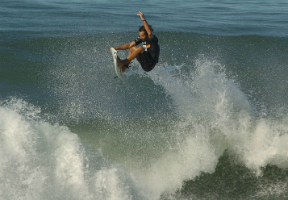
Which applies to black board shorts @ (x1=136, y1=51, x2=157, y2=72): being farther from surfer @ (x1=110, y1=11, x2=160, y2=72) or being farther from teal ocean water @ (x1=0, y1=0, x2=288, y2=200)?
teal ocean water @ (x1=0, y1=0, x2=288, y2=200)

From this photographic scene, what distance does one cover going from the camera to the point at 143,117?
7.60m

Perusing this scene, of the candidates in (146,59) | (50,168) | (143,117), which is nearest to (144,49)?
(146,59)

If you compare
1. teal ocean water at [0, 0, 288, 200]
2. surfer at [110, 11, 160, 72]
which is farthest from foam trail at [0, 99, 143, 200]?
surfer at [110, 11, 160, 72]

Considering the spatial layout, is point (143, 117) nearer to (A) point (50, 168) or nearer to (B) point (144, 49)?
(B) point (144, 49)

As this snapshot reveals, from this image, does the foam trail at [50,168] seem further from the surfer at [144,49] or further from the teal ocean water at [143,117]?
the surfer at [144,49]

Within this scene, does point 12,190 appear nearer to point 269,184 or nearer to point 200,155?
point 200,155

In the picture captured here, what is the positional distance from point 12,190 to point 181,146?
345 centimetres

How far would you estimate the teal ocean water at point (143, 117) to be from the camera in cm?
579

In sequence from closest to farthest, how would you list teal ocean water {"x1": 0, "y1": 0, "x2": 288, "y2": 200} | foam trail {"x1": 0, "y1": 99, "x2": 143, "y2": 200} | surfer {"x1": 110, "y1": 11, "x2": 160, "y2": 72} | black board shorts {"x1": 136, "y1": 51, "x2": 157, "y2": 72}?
foam trail {"x1": 0, "y1": 99, "x2": 143, "y2": 200}
teal ocean water {"x1": 0, "y1": 0, "x2": 288, "y2": 200}
surfer {"x1": 110, "y1": 11, "x2": 160, "y2": 72}
black board shorts {"x1": 136, "y1": 51, "x2": 157, "y2": 72}

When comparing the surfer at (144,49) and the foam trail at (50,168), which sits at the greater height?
the surfer at (144,49)

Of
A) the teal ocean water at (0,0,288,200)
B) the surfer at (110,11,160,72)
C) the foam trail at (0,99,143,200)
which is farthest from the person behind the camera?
the surfer at (110,11,160,72)

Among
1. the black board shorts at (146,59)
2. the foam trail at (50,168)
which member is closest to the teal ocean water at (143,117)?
the foam trail at (50,168)

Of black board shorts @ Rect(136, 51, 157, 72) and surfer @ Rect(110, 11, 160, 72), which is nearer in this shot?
surfer @ Rect(110, 11, 160, 72)

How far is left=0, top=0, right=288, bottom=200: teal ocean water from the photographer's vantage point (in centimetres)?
579
